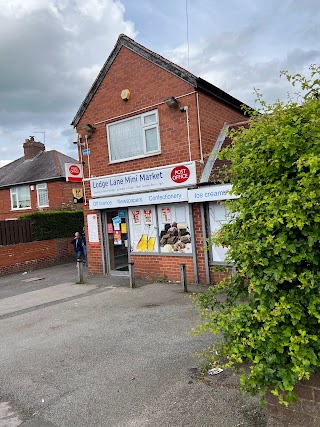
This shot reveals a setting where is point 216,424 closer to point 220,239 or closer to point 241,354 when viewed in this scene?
point 241,354

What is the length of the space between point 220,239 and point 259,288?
1.91 ft

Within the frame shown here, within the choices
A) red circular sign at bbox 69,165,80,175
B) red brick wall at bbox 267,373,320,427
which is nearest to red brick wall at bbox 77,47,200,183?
red circular sign at bbox 69,165,80,175

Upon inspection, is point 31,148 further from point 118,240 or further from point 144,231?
point 144,231

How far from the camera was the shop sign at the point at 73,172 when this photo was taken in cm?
1131

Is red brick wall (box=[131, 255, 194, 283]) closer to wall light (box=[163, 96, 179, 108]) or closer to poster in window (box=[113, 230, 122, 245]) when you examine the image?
poster in window (box=[113, 230, 122, 245])

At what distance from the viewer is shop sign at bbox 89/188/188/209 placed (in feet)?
29.0

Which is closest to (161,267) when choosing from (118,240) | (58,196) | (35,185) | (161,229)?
(161,229)

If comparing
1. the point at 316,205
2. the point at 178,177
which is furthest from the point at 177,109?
the point at 316,205

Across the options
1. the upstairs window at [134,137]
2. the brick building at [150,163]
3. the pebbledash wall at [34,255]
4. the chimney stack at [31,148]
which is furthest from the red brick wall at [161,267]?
the chimney stack at [31,148]

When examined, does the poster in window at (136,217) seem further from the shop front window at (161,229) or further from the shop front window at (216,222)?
the shop front window at (216,222)

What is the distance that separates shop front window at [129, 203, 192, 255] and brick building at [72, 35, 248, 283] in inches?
1.1

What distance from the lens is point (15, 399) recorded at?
12.7 ft

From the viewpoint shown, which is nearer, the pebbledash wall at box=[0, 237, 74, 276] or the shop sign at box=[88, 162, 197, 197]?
the shop sign at box=[88, 162, 197, 197]

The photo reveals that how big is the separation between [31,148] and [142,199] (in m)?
20.1
